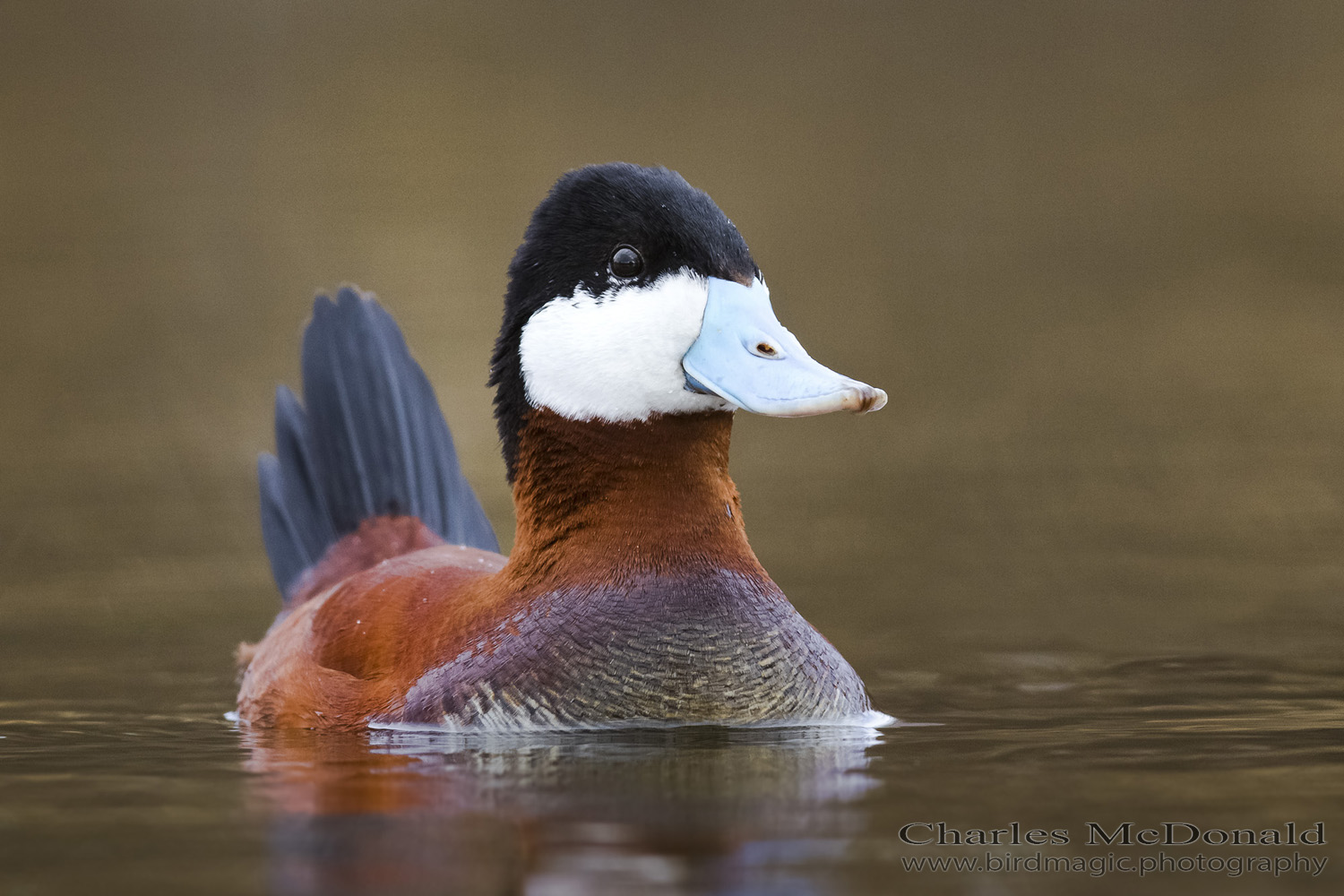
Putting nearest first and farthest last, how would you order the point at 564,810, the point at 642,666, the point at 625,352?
the point at 564,810, the point at 642,666, the point at 625,352

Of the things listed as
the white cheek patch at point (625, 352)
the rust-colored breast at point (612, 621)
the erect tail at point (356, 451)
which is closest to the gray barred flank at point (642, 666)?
the rust-colored breast at point (612, 621)

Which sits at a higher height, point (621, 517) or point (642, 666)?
point (621, 517)

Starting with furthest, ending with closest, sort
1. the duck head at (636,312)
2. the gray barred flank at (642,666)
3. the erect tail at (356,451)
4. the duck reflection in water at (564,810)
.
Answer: the erect tail at (356,451), the duck head at (636,312), the gray barred flank at (642,666), the duck reflection in water at (564,810)

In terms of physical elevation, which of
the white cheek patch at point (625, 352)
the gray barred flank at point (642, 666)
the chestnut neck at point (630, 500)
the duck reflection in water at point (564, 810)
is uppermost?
the white cheek patch at point (625, 352)

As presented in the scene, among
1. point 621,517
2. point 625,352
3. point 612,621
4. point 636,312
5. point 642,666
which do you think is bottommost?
point 642,666

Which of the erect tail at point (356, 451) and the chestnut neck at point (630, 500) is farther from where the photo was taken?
the erect tail at point (356, 451)

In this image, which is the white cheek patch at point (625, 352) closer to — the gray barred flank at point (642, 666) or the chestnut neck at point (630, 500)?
the chestnut neck at point (630, 500)

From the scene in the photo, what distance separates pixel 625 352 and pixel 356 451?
201 centimetres

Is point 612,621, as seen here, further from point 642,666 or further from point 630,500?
point 630,500

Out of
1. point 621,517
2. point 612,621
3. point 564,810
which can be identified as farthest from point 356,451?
point 564,810

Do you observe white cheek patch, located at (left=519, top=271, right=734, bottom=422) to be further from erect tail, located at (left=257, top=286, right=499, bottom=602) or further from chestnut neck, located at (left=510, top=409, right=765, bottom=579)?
erect tail, located at (left=257, top=286, right=499, bottom=602)

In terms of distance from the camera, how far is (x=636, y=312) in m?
4.78

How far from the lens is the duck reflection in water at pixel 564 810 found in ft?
10.9

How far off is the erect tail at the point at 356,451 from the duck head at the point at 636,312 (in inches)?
63.2
